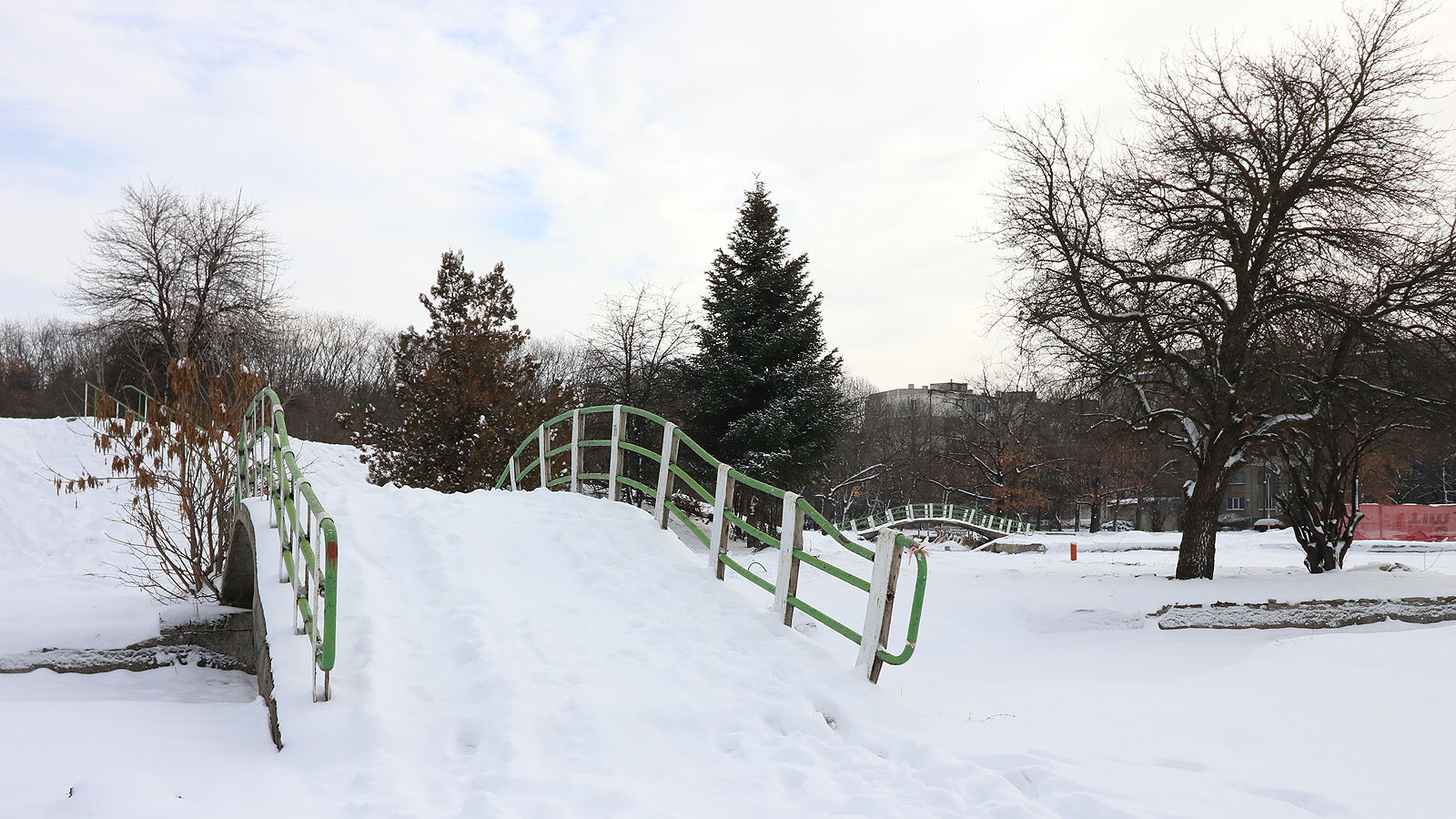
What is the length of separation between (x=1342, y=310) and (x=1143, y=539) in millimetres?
21780

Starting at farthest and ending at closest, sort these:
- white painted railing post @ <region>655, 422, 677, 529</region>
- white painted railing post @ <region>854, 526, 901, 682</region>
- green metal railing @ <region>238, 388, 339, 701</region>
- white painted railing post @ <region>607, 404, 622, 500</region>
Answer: white painted railing post @ <region>607, 404, 622, 500</region>
white painted railing post @ <region>655, 422, 677, 529</region>
white painted railing post @ <region>854, 526, 901, 682</region>
green metal railing @ <region>238, 388, 339, 701</region>

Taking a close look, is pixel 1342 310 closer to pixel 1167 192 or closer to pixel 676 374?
pixel 1167 192

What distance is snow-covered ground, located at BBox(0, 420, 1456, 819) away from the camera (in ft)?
13.6

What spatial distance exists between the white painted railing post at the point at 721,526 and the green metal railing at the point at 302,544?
10.1ft

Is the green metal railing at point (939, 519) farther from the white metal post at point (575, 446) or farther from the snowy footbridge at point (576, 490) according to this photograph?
the snowy footbridge at point (576, 490)

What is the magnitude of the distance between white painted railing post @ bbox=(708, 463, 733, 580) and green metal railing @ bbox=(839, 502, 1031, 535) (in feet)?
104

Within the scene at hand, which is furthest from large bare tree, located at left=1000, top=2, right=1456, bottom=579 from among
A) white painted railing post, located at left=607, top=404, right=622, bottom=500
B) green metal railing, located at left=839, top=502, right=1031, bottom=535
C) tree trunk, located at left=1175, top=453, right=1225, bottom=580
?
green metal railing, located at left=839, top=502, right=1031, bottom=535

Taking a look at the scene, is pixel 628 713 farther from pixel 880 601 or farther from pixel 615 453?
pixel 615 453

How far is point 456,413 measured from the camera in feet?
55.3

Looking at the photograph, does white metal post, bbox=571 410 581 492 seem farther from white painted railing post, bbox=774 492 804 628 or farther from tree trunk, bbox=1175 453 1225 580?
tree trunk, bbox=1175 453 1225 580

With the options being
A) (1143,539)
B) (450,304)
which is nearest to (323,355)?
(450,304)

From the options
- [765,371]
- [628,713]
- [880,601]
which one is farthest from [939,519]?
[628,713]

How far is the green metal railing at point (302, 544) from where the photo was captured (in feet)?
14.9

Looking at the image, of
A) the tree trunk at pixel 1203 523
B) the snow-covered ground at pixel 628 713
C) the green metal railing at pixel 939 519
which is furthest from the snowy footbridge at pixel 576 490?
the green metal railing at pixel 939 519
